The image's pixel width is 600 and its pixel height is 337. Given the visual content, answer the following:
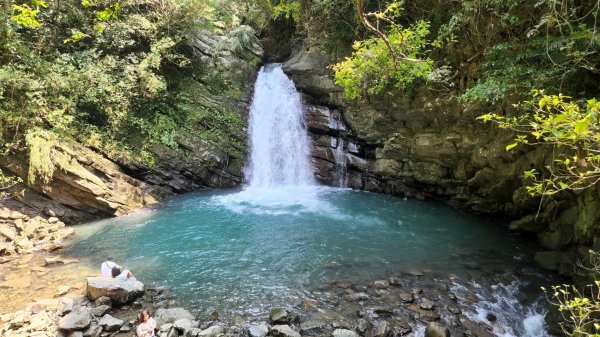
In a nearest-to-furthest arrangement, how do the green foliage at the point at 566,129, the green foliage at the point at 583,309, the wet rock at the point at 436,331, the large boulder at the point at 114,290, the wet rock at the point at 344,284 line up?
the green foliage at the point at 566,129, the green foliage at the point at 583,309, the wet rock at the point at 436,331, the large boulder at the point at 114,290, the wet rock at the point at 344,284

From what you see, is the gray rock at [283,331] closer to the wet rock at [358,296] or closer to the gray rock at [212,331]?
the gray rock at [212,331]

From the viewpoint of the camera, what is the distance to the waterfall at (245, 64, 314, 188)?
16.3 meters

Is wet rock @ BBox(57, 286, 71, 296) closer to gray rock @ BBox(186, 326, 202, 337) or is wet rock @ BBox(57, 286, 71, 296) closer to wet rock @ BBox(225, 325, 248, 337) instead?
gray rock @ BBox(186, 326, 202, 337)

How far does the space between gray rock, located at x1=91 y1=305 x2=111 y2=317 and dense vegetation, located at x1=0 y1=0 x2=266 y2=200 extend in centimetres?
595

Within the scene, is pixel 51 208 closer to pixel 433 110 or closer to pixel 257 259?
pixel 257 259

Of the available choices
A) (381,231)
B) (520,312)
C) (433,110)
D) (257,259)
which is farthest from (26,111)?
(520,312)

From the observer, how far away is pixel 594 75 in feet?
22.8

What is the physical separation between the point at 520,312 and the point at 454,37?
743cm

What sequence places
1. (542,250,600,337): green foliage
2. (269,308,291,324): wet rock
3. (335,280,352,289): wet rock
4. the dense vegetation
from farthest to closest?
1. the dense vegetation
2. (335,280,352,289): wet rock
3. (269,308,291,324): wet rock
4. (542,250,600,337): green foliage

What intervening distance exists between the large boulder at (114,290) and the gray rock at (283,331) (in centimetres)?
310

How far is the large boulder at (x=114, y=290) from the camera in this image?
7.02m

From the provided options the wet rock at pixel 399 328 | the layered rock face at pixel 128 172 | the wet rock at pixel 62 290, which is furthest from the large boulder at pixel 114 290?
the wet rock at pixel 399 328

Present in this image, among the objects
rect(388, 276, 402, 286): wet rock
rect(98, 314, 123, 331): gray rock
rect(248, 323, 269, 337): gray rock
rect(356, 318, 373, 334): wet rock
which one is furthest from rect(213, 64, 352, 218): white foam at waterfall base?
rect(248, 323, 269, 337): gray rock

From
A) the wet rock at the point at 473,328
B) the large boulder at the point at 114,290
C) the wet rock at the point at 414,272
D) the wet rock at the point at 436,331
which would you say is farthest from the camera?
the wet rock at the point at 414,272
